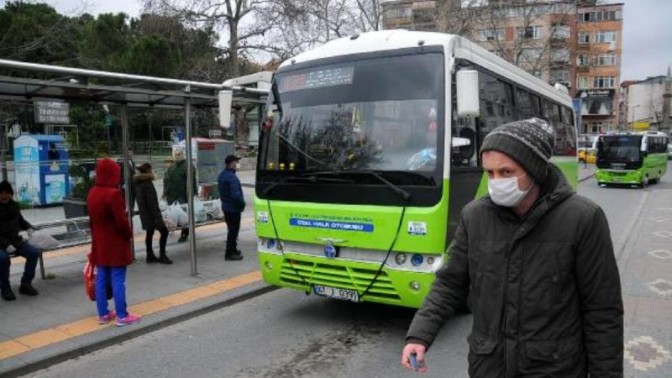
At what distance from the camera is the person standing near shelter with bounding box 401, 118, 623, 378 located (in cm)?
211

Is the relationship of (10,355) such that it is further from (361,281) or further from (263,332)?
(361,281)

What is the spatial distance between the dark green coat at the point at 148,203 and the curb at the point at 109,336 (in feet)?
7.26

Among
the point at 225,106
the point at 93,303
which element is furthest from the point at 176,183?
the point at 93,303

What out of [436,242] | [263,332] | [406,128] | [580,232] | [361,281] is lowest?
[263,332]

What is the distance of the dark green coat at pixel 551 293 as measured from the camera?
→ 211 centimetres

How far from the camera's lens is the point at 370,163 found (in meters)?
5.36

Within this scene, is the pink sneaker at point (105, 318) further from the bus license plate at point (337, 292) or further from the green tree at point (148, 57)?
the green tree at point (148, 57)

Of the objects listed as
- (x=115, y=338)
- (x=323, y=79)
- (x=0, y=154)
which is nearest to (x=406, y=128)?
(x=323, y=79)

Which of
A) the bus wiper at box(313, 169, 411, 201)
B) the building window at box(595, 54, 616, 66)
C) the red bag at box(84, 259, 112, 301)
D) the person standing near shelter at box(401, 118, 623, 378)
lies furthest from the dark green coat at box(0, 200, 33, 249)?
the building window at box(595, 54, 616, 66)

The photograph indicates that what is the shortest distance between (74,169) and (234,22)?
2059cm

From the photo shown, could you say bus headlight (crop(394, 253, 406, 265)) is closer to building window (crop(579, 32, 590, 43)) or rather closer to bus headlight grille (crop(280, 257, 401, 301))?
bus headlight grille (crop(280, 257, 401, 301))

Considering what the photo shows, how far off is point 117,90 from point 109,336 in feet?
11.0

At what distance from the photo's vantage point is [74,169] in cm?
1112

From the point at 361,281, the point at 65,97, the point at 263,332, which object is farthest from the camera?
the point at 65,97
